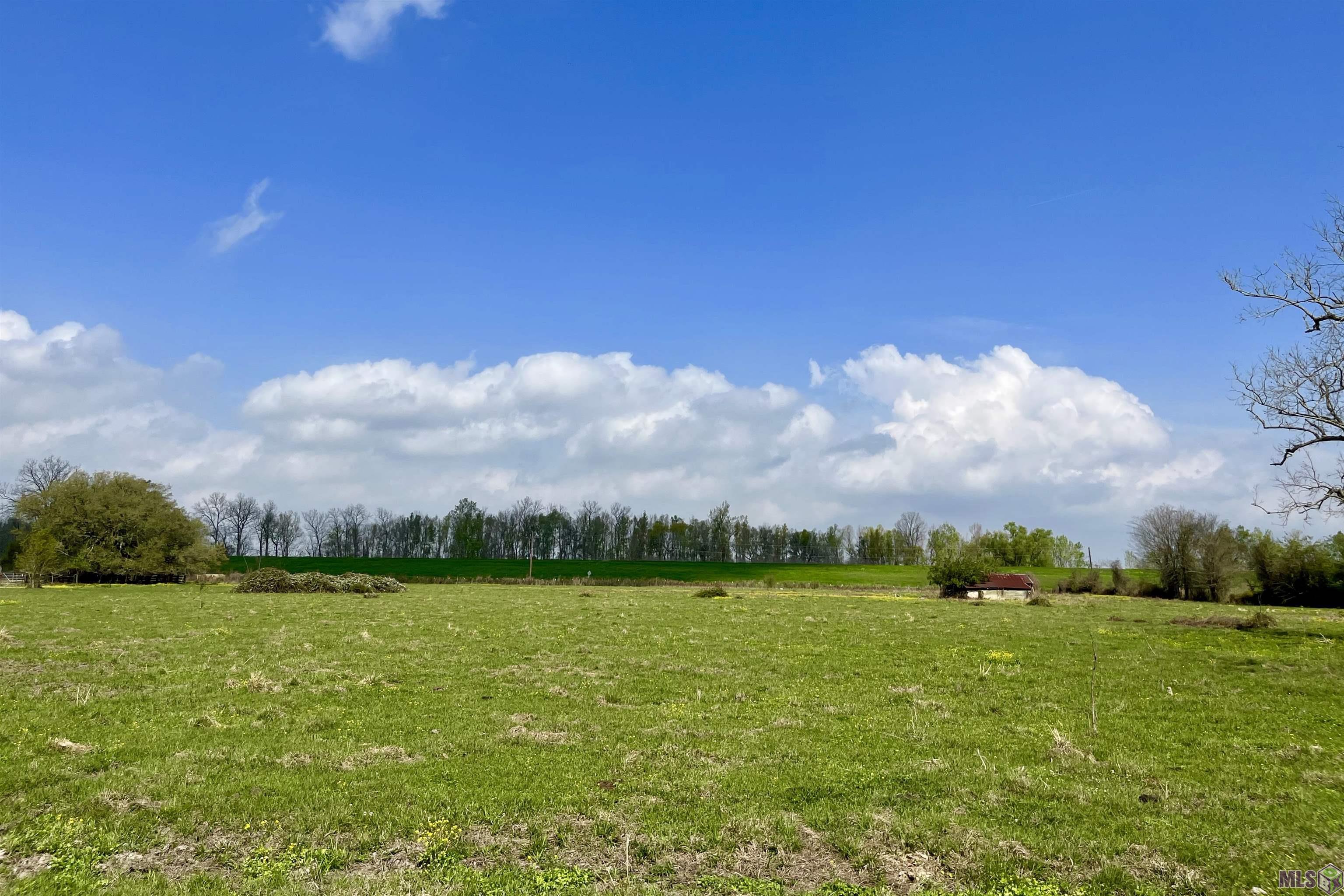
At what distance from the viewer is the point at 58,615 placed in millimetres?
33125

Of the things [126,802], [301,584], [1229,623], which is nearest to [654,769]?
[126,802]

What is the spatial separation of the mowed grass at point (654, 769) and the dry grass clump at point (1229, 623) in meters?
12.4

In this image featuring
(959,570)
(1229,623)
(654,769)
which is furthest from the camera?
(959,570)

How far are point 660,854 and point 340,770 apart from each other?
5561 mm

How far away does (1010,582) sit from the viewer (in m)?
79.1

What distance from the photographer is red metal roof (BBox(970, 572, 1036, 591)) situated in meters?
76.4

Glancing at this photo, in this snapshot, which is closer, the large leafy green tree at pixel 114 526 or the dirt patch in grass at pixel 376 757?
the dirt patch in grass at pixel 376 757

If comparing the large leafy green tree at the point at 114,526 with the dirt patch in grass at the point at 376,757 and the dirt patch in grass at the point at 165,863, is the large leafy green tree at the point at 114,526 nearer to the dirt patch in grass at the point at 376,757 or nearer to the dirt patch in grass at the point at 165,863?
the dirt patch in grass at the point at 376,757

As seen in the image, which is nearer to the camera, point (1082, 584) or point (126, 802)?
point (126, 802)

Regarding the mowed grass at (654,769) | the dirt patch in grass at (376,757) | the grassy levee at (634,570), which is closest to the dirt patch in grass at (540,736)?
the mowed grass at (654,769)

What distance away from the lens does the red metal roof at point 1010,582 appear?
76.4 meters

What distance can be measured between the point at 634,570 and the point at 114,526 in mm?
83865

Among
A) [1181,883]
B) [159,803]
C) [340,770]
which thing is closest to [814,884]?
[1181,883]

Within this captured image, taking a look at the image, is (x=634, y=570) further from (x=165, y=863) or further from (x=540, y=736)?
(x=165, y=863)
